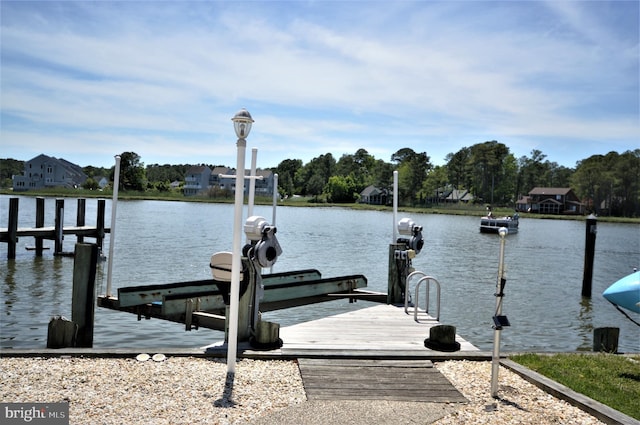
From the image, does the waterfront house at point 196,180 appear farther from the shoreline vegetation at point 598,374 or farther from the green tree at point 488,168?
the shoreline vegetation at point 598,374

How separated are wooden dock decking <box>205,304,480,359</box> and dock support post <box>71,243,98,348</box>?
6.62ft

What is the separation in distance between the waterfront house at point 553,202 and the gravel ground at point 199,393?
11345cm

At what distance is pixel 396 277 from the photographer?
34.1 ft

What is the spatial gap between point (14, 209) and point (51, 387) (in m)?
18.6

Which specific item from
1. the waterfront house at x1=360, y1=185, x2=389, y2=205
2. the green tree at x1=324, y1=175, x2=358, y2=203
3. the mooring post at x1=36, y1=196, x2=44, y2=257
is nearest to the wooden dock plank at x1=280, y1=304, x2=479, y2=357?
the mooring post at x1=36, y1=196, x2=44, y2=257

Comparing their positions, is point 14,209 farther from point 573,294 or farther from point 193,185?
point 193,185

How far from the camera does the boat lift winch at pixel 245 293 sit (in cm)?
675

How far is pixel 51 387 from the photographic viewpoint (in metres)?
5.19

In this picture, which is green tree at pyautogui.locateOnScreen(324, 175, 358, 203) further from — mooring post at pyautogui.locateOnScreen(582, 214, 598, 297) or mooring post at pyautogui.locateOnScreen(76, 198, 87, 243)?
mooring post at pyautogui.locateOnScreen(582, 214, 598, 297)

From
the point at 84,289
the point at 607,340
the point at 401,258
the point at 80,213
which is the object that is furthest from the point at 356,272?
the point at 84,289

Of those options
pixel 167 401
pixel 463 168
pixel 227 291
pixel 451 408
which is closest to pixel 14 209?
pixel 227 291

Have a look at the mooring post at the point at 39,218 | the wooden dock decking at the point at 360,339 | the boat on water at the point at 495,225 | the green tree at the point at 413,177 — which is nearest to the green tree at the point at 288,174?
the green tree at the point at 413,177

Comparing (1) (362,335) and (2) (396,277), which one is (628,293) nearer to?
(1) (362,335)

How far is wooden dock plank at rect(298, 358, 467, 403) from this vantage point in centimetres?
532
